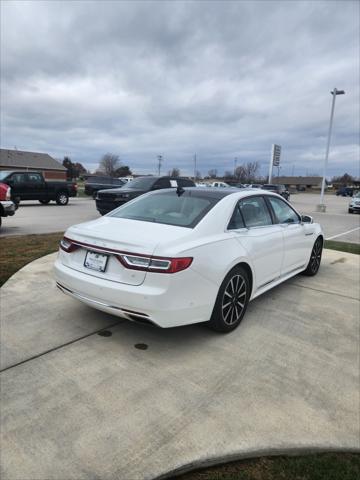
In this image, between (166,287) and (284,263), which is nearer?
(166,287)

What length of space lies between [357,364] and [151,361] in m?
1.88

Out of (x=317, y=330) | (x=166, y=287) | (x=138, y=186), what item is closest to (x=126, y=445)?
(x=166, y=287)

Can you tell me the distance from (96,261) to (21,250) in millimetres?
4460

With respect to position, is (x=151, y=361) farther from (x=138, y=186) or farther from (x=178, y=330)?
(x=138, y=186)

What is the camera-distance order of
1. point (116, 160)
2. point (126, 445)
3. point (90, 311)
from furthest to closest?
1. point (116, 160)
2. point (90, 311)
3. point (126, 445)

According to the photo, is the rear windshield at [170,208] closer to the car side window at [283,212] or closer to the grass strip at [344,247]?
the car side window at [283,212]

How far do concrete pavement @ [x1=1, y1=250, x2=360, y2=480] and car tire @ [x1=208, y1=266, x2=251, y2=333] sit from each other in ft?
0.45

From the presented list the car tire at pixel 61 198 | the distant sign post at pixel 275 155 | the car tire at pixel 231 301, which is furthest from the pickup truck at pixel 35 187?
the distant sign post at pixel 275 155

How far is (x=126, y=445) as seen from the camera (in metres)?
2.11

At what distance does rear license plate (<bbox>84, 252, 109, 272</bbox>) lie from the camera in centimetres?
316

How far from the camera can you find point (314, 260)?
233 inches

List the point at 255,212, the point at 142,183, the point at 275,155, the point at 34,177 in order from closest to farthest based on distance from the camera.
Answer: the point at 255,212, the point at 142,183, the point at 34,177, the point at 275,155

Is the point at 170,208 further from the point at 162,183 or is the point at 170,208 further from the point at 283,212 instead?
the point at 162,183

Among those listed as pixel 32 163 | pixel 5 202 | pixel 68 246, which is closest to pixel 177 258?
pixel 68 246
